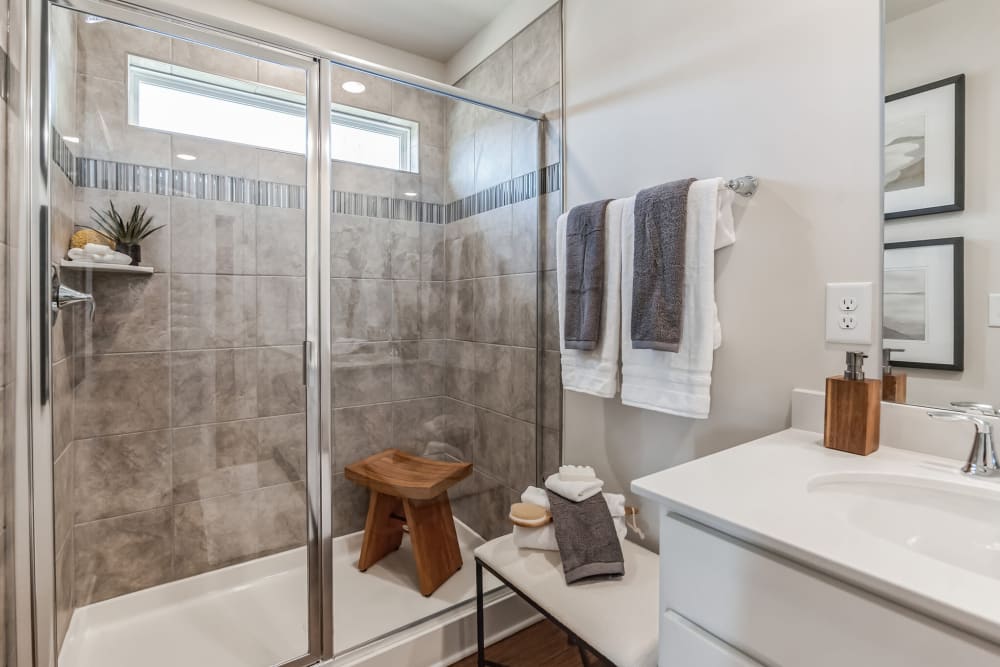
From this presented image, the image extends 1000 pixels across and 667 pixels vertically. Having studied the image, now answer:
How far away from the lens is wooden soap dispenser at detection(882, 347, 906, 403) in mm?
969

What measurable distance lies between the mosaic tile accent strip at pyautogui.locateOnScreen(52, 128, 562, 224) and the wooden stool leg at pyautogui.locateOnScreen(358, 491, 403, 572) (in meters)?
1.04

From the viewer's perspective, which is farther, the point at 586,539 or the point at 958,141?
the point at 586,539

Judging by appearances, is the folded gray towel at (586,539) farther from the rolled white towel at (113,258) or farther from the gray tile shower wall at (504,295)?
the rolled white towel at (113,258)

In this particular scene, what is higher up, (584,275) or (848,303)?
(584,275)

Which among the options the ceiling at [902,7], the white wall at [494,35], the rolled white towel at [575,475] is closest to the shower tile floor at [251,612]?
the rolled white towel at [575,475]

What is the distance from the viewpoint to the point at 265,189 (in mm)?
1700

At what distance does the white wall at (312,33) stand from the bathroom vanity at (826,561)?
186cm

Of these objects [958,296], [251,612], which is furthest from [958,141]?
[251,612]

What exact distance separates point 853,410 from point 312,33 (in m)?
2.34

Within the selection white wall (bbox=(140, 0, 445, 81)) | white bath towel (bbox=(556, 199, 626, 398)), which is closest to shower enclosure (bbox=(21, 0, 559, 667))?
white bath towel (bbox=(556, 199, 626, 398))

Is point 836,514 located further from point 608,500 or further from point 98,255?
point 98,255

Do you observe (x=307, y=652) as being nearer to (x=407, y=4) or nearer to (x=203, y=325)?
(x=203, y=325)

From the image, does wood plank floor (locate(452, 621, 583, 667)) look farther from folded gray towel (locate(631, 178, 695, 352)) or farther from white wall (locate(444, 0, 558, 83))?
white wall (locate(444, 0, 558, 83))

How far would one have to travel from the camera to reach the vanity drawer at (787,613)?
1.61 feet
